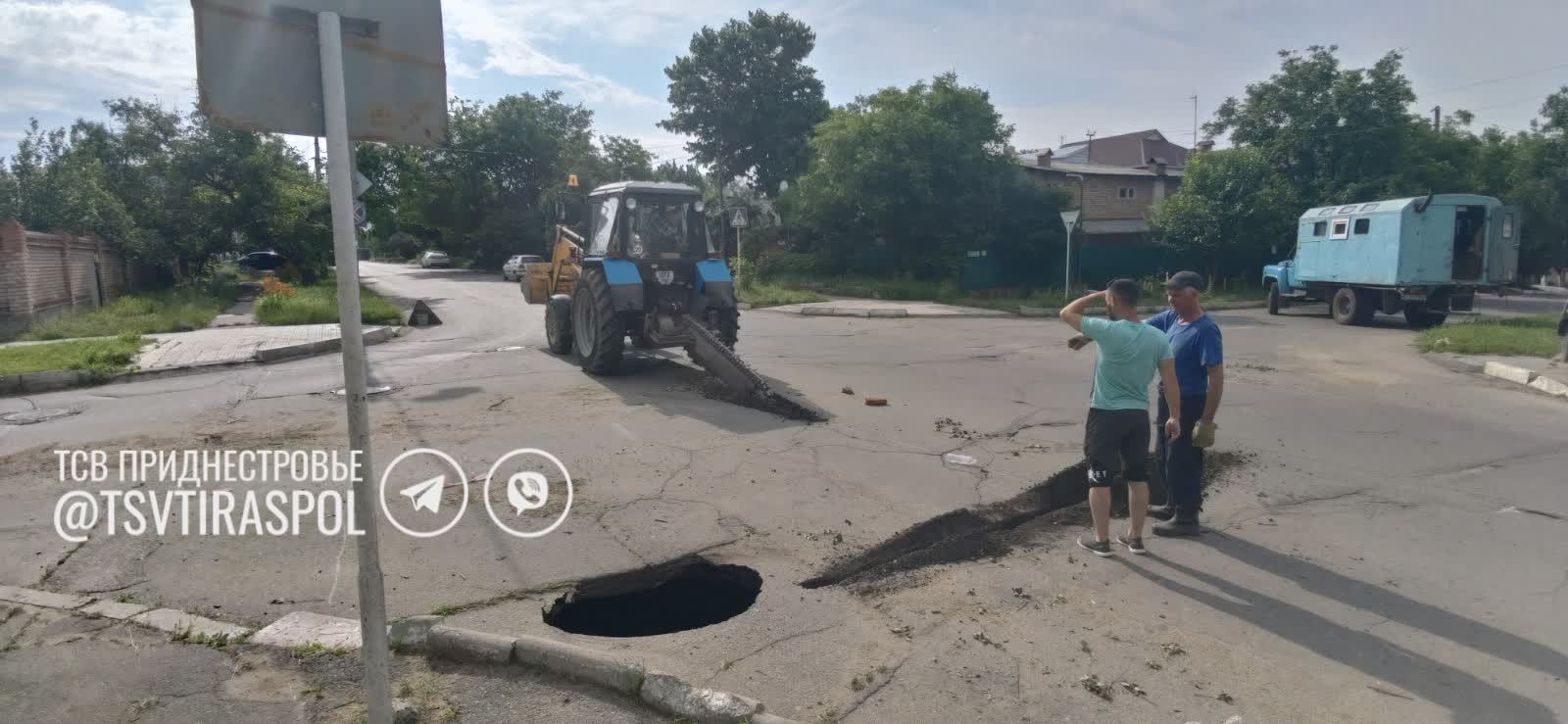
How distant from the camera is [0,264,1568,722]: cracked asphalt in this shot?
12.4 ft

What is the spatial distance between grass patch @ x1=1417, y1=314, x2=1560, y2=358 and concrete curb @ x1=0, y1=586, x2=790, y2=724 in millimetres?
15571

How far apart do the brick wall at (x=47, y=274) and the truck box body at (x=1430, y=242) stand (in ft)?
90.2

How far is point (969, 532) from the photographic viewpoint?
5699 millimetres

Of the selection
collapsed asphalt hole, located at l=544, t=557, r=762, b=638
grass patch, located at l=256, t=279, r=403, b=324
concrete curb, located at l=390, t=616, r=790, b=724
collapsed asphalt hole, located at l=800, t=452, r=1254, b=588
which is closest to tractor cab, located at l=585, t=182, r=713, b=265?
collapsed asphalt hole, located at l=800, t=452, r=1254, b=588

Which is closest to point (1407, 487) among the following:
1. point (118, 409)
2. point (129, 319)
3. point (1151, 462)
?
point (1151, 462)

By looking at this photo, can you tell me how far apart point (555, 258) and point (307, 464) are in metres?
7.01

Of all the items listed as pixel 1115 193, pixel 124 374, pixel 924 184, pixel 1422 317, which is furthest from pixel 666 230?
pixel 1115 193

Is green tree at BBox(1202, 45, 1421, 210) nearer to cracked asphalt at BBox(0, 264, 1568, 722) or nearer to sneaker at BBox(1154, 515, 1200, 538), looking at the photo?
cracked asphalt at BBox(0, 264, 1568, 722)

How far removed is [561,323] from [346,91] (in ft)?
33.6

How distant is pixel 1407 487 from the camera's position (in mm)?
6680

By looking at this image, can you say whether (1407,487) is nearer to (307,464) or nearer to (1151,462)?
(1151,462)

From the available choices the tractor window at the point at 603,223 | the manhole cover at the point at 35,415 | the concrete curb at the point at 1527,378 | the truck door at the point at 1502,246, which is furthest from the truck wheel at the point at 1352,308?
the manhole cover at the point at 35,415

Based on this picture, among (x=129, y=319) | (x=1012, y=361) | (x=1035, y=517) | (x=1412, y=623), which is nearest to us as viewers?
(x=1412, y=623)

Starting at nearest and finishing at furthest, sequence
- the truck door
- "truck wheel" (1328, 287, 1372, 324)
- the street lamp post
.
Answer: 1. the truck door
2. "truck wheel" (1328, 287, 1372, 324)
3. the street lamp post
